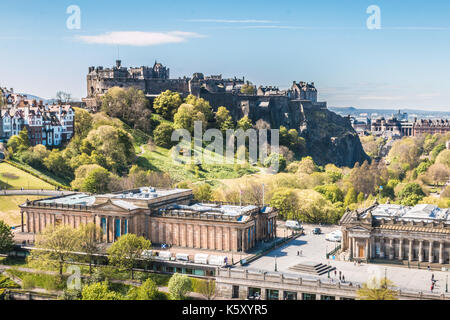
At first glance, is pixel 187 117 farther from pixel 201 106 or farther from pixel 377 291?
pixel 377 291

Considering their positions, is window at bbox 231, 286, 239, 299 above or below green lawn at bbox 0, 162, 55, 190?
below

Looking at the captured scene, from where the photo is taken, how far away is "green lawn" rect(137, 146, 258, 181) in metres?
121

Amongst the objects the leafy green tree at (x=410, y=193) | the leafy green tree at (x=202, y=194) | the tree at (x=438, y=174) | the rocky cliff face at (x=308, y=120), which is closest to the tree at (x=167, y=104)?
the rocky cliff face at (x=308, y=120)

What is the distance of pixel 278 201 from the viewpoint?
3679 inches

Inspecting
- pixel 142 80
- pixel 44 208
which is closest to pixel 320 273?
pixel 44 208

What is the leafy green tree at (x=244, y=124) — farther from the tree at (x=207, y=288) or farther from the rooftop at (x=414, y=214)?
the tree at (x=207, y=288)

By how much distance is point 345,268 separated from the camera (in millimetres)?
66875

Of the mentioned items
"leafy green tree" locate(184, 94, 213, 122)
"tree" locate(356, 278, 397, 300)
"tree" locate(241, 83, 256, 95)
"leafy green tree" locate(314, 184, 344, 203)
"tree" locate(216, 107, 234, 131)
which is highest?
"tree" locate(241, 83, 256, 95)

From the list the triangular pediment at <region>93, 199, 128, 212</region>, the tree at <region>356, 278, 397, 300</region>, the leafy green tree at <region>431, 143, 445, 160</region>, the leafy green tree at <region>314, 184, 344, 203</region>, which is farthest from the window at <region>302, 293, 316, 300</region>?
the leafy green tree at <region>431, 143, 445, 160</region>

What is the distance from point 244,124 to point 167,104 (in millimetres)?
18769

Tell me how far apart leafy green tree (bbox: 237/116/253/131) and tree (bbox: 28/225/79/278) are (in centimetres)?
8373

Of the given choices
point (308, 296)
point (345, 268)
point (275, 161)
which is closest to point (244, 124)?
point (275, 161)

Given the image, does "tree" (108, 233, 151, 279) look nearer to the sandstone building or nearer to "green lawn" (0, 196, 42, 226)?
"green lawn" (0, 196, 42, 226)

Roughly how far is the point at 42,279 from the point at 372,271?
34959 millimetres
